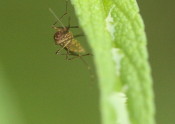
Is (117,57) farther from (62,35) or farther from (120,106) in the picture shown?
(62,35)

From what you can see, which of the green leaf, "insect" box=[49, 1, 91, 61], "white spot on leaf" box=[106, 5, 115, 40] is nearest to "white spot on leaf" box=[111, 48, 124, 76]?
the green leaf

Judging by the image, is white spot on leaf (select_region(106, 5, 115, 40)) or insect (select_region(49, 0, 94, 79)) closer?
white spot on leaf (select_region(106, 5, 115, 40))

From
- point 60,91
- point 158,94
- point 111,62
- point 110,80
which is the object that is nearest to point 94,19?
point 111,62

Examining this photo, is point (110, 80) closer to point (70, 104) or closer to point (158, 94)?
point (70, 104)

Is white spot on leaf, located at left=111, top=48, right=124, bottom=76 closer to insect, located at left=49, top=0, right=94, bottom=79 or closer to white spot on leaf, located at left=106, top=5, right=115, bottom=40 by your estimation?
white spot on leaf, located at left=106, top=5, right=115, bottom=40

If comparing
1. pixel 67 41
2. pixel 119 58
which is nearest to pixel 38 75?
pixel 67 41
